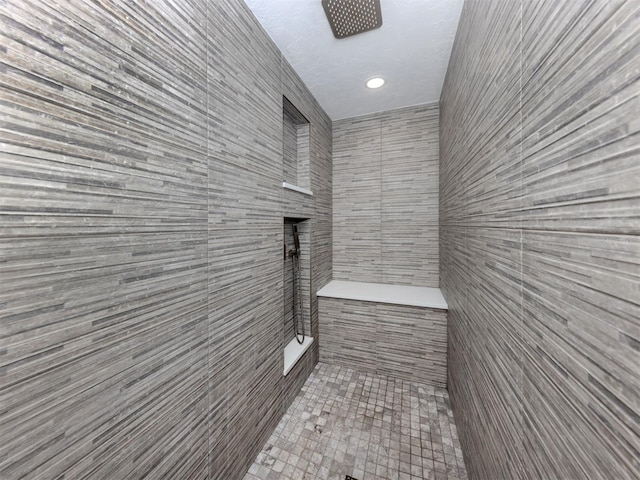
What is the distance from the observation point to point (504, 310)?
26.3 inches

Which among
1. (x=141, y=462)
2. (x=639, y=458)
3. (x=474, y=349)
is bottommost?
(x=141, y=462)

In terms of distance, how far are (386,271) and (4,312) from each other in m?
2.36

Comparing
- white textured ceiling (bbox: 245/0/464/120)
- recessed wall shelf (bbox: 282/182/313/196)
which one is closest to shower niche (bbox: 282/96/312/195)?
recessed wall shelf (bbox: 282/182/313/196)

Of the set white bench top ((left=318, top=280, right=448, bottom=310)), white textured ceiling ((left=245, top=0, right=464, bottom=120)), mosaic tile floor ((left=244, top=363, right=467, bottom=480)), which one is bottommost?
mosaic tile floor ((left=244, top=363, right=467, bottom=480))

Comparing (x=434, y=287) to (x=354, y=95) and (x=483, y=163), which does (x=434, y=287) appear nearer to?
(x=483, y=163)

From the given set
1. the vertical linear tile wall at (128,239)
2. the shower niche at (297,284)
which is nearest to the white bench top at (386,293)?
the shower niche at (297,284)

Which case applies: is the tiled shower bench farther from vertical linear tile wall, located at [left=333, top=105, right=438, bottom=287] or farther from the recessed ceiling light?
the recessed ceiling light

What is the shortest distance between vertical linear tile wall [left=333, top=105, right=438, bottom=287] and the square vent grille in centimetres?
111

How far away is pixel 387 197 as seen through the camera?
2.37m

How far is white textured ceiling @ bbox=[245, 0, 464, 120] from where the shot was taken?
3.97 feet

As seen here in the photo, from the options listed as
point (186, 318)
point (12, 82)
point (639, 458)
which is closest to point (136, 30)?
point (12, 82)

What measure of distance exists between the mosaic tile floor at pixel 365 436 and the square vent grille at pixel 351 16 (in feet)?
7.79

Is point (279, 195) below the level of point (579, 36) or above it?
below

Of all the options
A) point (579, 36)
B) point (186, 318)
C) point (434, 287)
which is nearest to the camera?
point (579, 36)
